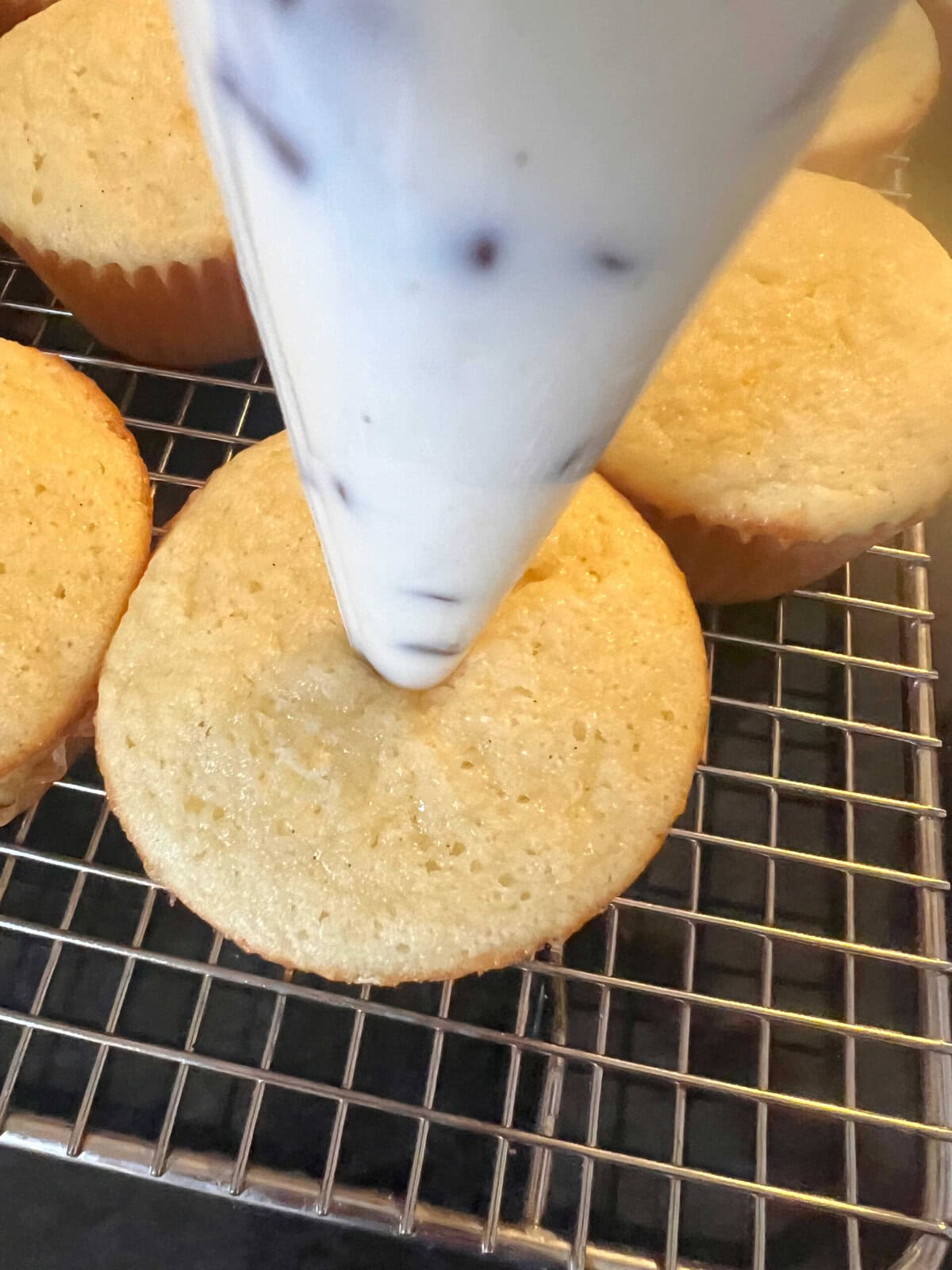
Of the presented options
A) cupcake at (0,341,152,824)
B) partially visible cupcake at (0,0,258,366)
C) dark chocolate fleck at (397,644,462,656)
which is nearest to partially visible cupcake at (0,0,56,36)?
partially visible cupcake at (0,0,258,366)

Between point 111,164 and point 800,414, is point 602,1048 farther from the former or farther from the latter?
point 111,164

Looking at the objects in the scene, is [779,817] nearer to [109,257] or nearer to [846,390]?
[846,390]

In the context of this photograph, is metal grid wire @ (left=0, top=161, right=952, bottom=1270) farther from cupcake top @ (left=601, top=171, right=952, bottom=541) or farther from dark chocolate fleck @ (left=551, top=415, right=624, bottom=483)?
dark chocolate fleck @ (left=551, top=415, right=624, bottom=483)

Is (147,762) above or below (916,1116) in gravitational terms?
above

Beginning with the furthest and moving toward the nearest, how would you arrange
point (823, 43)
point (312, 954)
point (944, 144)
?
1. point (944, 144)
2. point (312, 954)
3. point (823, 43)

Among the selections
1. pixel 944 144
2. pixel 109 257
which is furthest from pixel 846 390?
pixel 109 257
